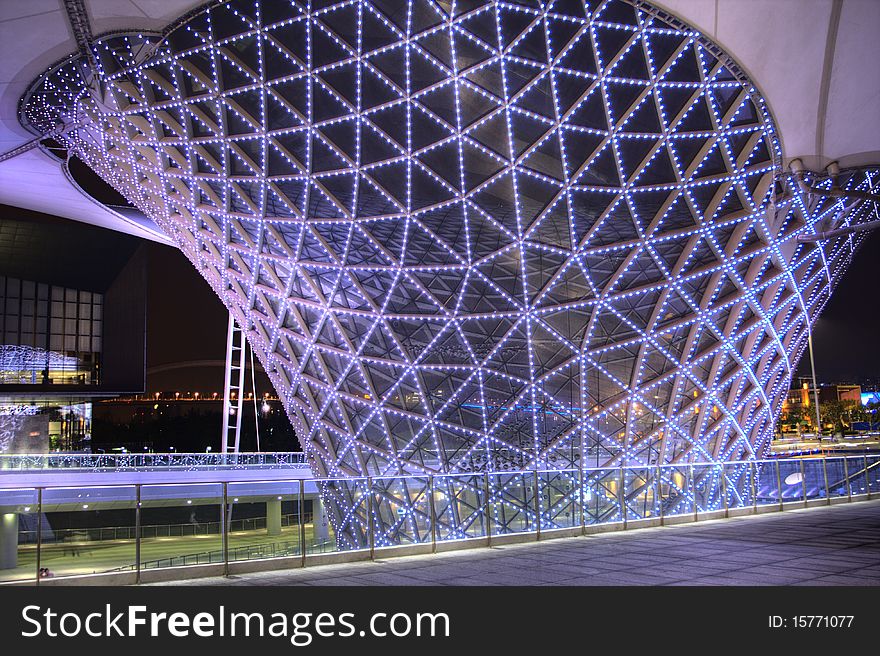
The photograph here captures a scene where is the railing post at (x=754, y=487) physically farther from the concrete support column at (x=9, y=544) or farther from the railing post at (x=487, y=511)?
the concrete support column at (x=9, y=544)

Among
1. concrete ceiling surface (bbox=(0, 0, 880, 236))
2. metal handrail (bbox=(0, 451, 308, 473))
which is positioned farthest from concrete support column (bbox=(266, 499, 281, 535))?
metal handrail (bbox=(0, 451, 308, 473))

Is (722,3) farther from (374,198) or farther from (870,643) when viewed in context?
(870,643)

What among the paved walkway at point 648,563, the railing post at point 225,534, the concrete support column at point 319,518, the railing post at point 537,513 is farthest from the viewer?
the concrete support column at point 319,518

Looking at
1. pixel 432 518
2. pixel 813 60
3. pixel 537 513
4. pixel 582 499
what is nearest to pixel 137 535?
pixel 432 518

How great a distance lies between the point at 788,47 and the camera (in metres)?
14.3

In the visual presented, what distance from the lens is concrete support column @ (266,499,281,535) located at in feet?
46.1

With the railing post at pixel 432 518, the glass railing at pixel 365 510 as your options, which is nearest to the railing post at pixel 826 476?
the glass railing at pixel 365 510

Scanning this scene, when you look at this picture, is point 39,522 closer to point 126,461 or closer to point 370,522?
point 370,522

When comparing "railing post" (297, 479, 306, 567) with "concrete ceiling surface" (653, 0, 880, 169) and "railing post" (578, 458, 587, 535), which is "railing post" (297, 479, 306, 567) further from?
"concrete ceiling surface" (653, 0, 880, 169)

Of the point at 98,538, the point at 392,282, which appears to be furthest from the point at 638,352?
the point at 98,538

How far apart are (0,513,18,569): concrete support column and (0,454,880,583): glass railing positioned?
17mm

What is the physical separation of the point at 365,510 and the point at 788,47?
12.1 m

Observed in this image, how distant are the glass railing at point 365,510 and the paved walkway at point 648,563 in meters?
0.68

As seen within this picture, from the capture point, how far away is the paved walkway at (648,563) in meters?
8.65
